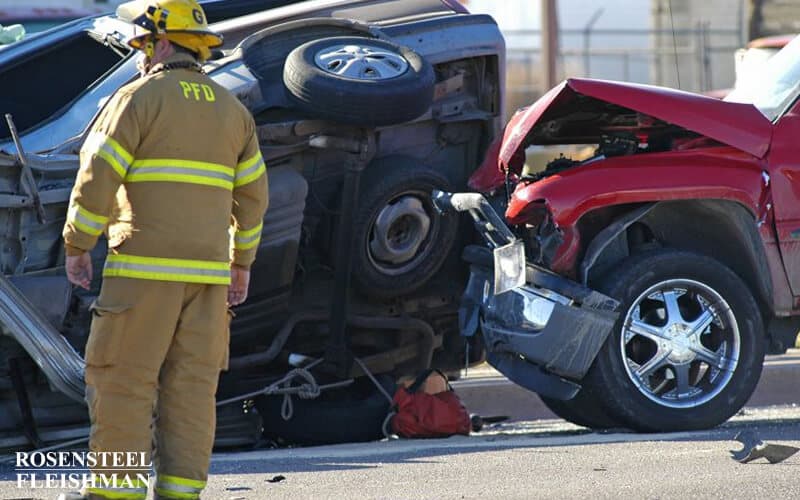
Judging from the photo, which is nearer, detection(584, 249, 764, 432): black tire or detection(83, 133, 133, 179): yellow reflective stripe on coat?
detection(83, 133, 133, 179): yellow reflective stripe on coat

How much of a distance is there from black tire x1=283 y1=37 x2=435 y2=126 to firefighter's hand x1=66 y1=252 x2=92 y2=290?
2.29 meters

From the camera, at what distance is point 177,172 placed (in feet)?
16.3

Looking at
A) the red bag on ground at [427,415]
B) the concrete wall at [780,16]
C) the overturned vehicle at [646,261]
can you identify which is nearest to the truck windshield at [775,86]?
the overturned vehicle at [646,261]

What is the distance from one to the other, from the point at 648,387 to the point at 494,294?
81cm

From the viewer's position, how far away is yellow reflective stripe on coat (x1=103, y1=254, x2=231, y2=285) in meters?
4.92

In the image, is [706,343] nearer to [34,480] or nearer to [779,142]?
A: [779,142]

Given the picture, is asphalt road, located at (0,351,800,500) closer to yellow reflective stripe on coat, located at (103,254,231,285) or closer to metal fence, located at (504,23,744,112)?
yellow reflective stripe on coat, located at (103,254,231,285)

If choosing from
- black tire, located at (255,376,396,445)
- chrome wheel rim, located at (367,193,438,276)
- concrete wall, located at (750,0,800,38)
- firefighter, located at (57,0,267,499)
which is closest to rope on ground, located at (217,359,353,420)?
black tire, located at (255,376,396,445)

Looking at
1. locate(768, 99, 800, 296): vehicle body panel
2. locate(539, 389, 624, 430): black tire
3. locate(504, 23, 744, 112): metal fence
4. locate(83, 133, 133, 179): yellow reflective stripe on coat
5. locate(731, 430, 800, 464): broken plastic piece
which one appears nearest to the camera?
locate(83, 133, 133, 179): yellow reflective stripe on coat

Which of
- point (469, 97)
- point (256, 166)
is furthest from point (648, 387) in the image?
point (256, 166)

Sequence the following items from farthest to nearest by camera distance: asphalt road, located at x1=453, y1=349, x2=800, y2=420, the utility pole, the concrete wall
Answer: the concrete wall, the utility pole, asphalt road, located at x1=453, y1=349, x2=800, y2=420

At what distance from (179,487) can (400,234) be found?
280 centimetres

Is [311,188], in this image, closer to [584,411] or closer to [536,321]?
[536,321]

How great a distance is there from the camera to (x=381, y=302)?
7676mm
